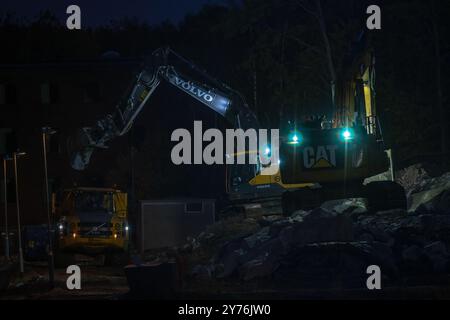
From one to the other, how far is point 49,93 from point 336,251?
36.7 m

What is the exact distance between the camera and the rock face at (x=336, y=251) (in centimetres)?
2048

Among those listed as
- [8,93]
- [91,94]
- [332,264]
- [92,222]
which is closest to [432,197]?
[332,264]

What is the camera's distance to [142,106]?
31.1 meters

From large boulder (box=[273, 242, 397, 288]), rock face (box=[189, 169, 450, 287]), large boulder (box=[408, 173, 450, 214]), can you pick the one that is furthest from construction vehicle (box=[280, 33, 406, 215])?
large boulder (box=[273, 242, 397, 288])

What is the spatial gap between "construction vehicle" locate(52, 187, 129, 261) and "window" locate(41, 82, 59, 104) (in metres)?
25.0

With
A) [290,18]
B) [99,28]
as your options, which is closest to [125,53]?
[99,28]

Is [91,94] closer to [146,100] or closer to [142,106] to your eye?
[146,100]

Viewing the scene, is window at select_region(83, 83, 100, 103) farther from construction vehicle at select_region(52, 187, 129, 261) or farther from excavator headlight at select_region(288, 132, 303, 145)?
excavator headlight at select_region(288, 132, 303, 145)

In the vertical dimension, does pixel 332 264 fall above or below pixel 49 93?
below

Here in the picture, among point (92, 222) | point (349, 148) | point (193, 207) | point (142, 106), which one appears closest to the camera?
point (349, 148)

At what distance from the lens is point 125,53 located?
72.2 meters

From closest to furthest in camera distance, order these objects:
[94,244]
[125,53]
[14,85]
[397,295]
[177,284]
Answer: [397,295], [177,284], [94,244], [14,85], [125,53]

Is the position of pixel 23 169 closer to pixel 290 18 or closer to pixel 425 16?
pixel 290 18
